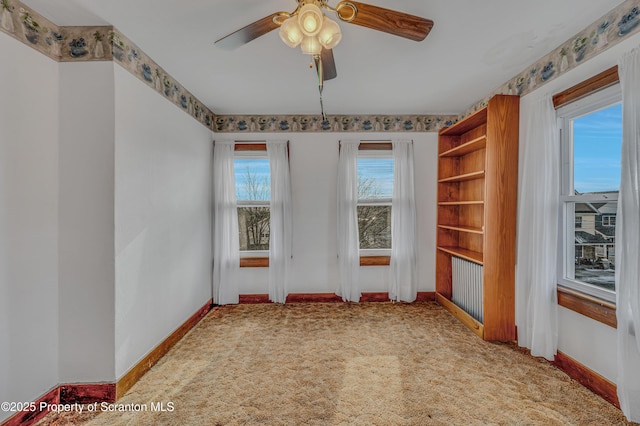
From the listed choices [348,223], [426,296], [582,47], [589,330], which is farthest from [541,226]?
[348,223]

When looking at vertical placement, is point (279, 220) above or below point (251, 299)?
above

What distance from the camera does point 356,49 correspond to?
2.18 m

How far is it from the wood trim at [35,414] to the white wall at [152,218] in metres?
0.38

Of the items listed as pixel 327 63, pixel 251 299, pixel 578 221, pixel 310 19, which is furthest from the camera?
pixel 251 299

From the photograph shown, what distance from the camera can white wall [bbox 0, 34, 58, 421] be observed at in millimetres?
1547

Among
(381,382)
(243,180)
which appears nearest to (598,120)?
(381,382)

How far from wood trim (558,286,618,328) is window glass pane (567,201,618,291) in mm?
152

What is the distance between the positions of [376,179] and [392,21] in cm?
256

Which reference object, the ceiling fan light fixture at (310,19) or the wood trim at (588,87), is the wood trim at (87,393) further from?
the wood trim at (588,87)

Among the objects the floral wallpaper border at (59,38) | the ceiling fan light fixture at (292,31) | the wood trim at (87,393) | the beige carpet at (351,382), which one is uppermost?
the floral wallpaper border at (59,38)

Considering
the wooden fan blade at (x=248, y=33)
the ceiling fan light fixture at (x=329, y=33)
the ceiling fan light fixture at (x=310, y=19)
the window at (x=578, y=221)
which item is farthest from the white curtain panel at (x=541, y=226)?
the wooden fan blade at (x=248, y=33)

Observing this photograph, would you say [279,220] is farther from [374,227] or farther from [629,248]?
[629,248]

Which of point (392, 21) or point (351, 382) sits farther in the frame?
point (351, 382)

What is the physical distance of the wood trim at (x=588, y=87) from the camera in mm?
1815
